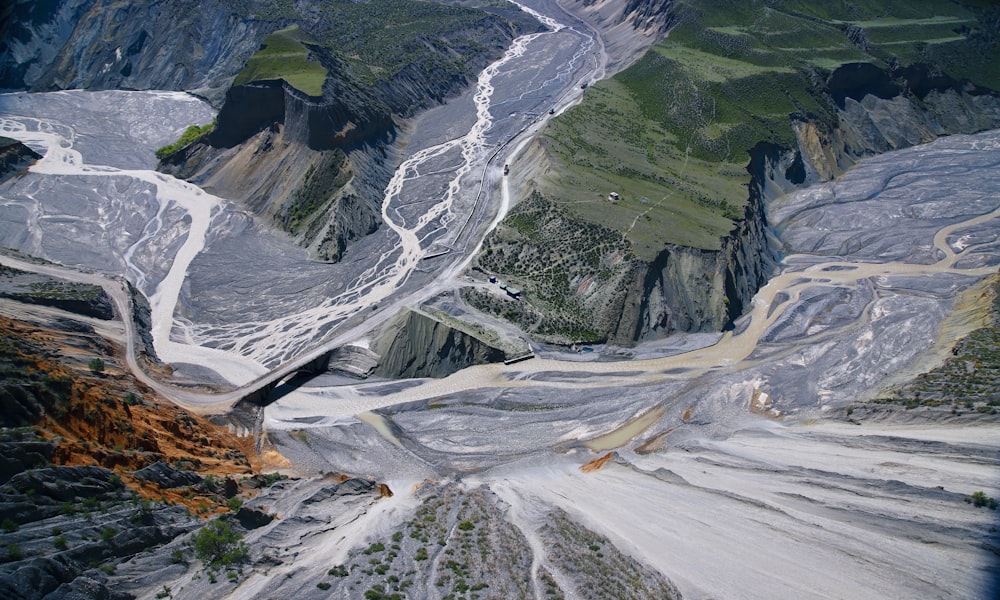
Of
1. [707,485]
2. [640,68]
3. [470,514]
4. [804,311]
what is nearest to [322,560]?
[470,514]

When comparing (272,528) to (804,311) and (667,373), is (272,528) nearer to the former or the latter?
(667,373)

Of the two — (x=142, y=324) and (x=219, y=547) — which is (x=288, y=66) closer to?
(x=142, y=324)

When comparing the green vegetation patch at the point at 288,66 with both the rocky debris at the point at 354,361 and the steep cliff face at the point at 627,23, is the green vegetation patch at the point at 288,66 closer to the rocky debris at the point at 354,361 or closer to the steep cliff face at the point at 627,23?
the rocky debris at the point at 354,361

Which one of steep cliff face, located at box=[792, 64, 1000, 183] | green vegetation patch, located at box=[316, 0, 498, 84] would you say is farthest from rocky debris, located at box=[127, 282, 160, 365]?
steep cliff face, located at box=[792, 64, 1000, 183]

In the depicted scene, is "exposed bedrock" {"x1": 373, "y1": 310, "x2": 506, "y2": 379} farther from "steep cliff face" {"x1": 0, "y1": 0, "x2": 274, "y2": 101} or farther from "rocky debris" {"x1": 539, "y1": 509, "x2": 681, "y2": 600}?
"steep cliff face" {"x1": 0, "y1": 0, "x2": 274, "y2": 101}

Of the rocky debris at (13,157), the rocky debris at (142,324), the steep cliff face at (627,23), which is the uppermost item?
the steep cliff face at (627,23)

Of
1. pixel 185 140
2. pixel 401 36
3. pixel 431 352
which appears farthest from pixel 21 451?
pixel 401 36

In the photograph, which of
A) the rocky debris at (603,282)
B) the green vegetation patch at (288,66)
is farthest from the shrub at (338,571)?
the green vegetation patch at (288,66)
